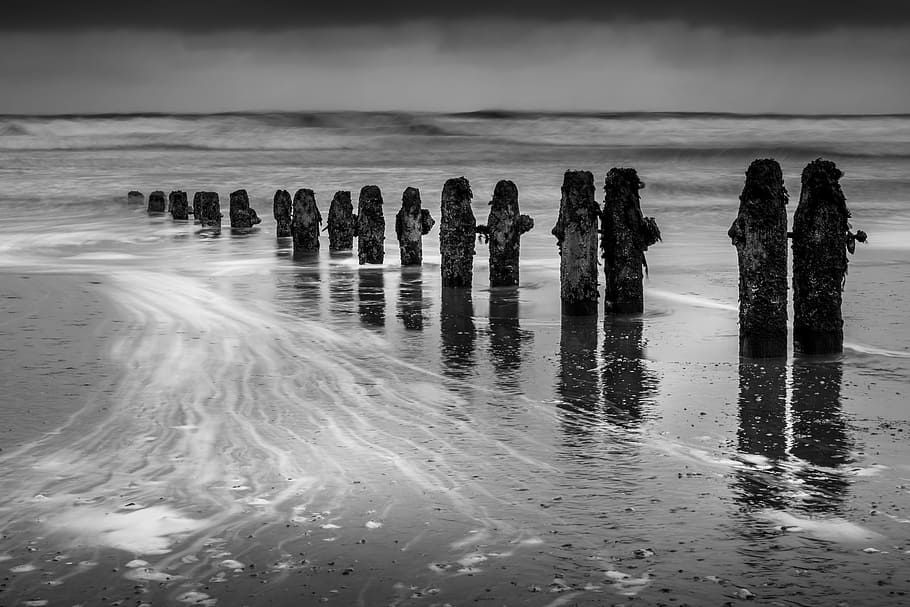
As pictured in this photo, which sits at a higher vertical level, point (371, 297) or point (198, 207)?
point (198, 207)

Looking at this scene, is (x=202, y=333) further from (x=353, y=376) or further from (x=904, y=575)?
(x=904, y=575)

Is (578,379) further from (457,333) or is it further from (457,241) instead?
(457,241)

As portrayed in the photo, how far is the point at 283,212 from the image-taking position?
27.1 metres

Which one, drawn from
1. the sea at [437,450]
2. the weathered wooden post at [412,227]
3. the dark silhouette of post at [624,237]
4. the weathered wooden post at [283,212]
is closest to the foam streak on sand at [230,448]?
the sea at [437,450]

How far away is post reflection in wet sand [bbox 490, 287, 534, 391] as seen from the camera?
9.39 meters

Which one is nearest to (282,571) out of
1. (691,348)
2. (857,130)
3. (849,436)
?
(849,436)

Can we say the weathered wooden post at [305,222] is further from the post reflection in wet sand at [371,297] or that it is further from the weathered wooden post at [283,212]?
the post reflection in wet sand at [371,297]

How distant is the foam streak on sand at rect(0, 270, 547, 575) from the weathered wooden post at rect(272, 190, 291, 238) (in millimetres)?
16315

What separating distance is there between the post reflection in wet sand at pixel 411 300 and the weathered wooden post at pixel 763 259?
11.5 ft

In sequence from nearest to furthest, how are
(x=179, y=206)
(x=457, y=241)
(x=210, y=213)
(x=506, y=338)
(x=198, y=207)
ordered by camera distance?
1. (x=506, y=338)
2. (x=457, y=241)
3. (x=210, y=213)
4. (x=198, y=207)
5. (x=179, y=206)

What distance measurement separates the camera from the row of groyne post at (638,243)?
983 cm

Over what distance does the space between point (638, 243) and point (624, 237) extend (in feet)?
0.56

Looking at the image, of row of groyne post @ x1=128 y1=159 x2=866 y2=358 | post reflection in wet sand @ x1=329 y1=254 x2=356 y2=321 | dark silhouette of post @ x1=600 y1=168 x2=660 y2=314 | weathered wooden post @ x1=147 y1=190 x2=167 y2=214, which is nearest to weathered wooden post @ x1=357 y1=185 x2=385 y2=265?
row of groyne post @ x1=128 y1=159 x2=866 y2=358

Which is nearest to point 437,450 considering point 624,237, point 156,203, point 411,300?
point 624,237
